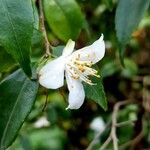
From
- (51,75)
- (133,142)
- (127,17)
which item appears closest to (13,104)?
(51,75)

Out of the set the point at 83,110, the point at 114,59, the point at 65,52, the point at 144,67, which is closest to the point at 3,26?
the point at 65,52

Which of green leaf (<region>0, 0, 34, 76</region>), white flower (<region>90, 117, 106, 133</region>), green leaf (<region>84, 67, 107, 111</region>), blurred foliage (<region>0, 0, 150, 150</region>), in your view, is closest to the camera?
green leaf (<region>0, 0, 34, 76</region>)

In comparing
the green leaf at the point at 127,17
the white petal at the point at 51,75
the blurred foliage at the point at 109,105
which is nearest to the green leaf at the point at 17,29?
the white petal at the point at 51,75

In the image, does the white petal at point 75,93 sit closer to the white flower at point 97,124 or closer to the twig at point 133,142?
the twig at point 133,142

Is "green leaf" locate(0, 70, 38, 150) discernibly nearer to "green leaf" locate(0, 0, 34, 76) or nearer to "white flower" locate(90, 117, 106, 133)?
"green leaf" locate(0, 0, 34, 76)

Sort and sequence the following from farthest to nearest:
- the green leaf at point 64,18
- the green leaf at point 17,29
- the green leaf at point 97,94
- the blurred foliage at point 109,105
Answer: the blurred foliage at point 109,105 < the green leaf at point 64,18 < the green leaf at point 97,94 < the green leaf at point 17,29

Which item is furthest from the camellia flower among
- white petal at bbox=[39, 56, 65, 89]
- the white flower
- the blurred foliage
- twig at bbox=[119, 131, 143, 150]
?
the white flower
